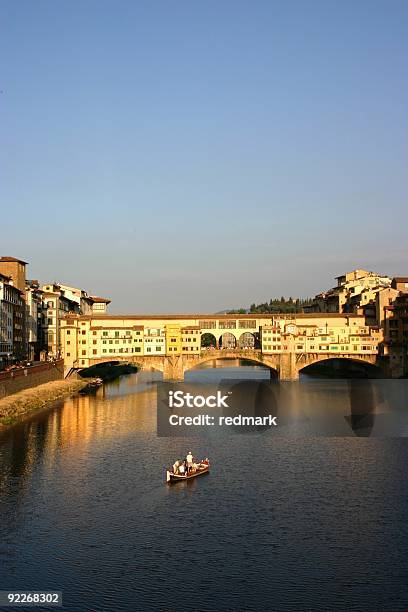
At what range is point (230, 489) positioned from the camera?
29.5m

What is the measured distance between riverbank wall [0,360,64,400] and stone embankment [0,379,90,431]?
453 millimetres

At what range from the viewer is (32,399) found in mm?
52500

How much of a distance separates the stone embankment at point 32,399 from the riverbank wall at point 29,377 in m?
0.45

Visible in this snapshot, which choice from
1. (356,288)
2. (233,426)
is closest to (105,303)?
(356,288)

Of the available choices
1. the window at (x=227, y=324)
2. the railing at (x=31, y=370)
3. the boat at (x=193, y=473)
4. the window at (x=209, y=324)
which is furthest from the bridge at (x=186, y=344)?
the boat at (x=193, y=473)

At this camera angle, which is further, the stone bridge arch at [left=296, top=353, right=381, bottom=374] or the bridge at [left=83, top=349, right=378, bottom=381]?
the stone bridge arch at [left=296, top=353, right=381, bottom=374]

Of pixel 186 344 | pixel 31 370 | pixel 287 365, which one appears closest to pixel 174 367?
pixel 186 344

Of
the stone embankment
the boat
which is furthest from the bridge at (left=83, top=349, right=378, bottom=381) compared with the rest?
the boat

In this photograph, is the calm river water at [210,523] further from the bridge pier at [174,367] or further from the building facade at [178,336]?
the bridge pier at [174,367]

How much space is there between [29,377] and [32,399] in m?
6.16

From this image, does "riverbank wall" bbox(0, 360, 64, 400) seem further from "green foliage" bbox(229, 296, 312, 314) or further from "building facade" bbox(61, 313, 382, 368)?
"green foliage" bbox(229, 296, 312, 314)

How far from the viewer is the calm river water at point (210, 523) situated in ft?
63.3

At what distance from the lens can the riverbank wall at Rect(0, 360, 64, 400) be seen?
5072 centimetres

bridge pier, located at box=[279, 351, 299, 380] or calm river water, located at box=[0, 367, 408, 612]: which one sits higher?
bridge pier, located at box=[279, 351, 299, 380]
